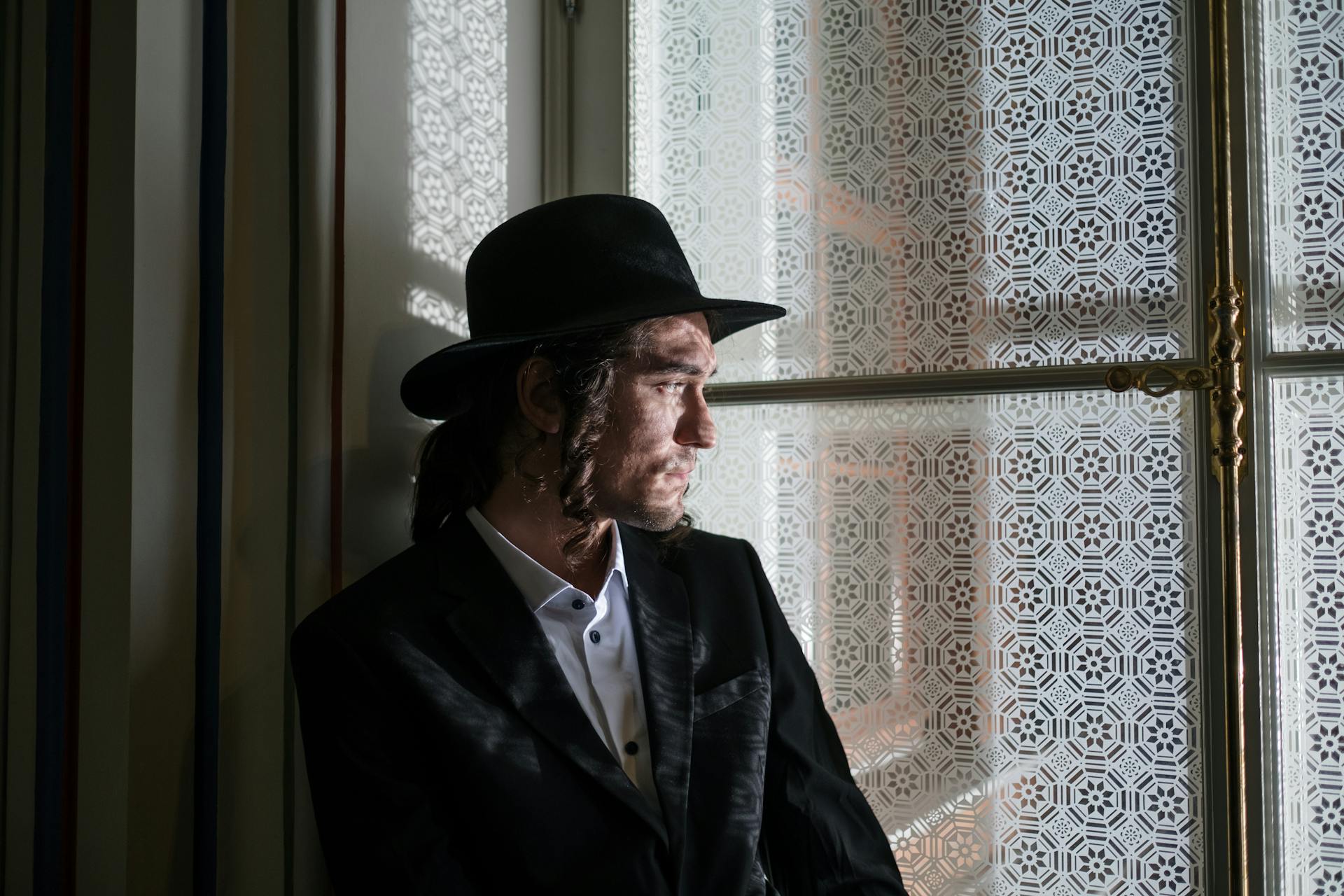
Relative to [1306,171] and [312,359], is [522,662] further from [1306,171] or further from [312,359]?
[1306,171]

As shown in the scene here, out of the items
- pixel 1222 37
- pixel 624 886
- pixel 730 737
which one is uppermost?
pixel 1222 37

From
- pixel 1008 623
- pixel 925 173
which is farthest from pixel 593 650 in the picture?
pixel 925 173

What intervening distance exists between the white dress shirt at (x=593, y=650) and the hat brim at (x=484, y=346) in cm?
19

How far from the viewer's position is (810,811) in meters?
1.28

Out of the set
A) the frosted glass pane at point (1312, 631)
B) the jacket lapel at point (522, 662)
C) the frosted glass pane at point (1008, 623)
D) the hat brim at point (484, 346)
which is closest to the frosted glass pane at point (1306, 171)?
the frosted glass pane at point (1312, 631)

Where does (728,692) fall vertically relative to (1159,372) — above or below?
below

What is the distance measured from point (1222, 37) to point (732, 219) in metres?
0.77

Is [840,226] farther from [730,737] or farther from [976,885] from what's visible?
[976,885]

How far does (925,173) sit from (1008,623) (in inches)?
28.5

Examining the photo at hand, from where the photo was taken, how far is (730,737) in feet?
4.08

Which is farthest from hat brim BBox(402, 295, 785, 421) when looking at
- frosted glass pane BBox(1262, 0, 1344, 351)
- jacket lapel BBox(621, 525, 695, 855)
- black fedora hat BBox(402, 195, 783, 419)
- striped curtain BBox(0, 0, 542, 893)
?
frosted glass pane BBox(1262, 0, 1344, 351)

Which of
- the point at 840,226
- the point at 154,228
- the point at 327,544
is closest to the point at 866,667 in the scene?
the point at 840,226

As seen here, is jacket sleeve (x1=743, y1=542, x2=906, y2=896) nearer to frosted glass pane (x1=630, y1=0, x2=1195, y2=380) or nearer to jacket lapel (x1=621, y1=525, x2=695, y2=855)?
jacket lapel (x1=621, y1=525, x2=695, y2=855)

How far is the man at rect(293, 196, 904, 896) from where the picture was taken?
1.11 meters
